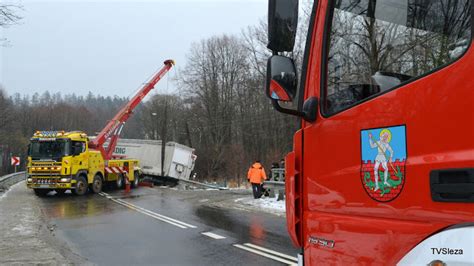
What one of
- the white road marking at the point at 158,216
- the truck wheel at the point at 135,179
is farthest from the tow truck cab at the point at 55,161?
the truck wheel at the point at 135,179

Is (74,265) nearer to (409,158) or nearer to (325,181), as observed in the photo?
(325,181)

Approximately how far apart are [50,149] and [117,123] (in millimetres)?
6325

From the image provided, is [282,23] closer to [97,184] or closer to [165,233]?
[165,233]

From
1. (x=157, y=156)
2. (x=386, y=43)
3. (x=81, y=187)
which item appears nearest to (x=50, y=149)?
(x=81, y=187)

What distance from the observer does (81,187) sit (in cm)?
2317

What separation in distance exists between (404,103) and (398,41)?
0.47 m

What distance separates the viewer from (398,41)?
257cm

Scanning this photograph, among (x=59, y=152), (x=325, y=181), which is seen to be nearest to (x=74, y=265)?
(x=325, y=181)

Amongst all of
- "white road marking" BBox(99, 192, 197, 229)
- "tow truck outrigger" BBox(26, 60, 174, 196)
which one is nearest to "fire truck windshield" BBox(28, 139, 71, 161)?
"tow truck outrigger" BBox(26, 60, 174, 196)

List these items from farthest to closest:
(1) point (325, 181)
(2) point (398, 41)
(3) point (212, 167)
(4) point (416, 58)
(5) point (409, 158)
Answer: (3) point (212, 167)
(1) point (325, 181)
(2) point (398, 41)
(4) point (416, 58)
(5) point (409, 158)

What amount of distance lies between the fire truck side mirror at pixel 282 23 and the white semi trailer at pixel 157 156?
28.5 m

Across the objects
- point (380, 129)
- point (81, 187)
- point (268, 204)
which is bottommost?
point (268, 204)

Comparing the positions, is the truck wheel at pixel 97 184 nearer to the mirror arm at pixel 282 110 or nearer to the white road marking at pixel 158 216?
the white road marking at pixel 158 216

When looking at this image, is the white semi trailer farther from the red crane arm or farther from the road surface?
the road surface
